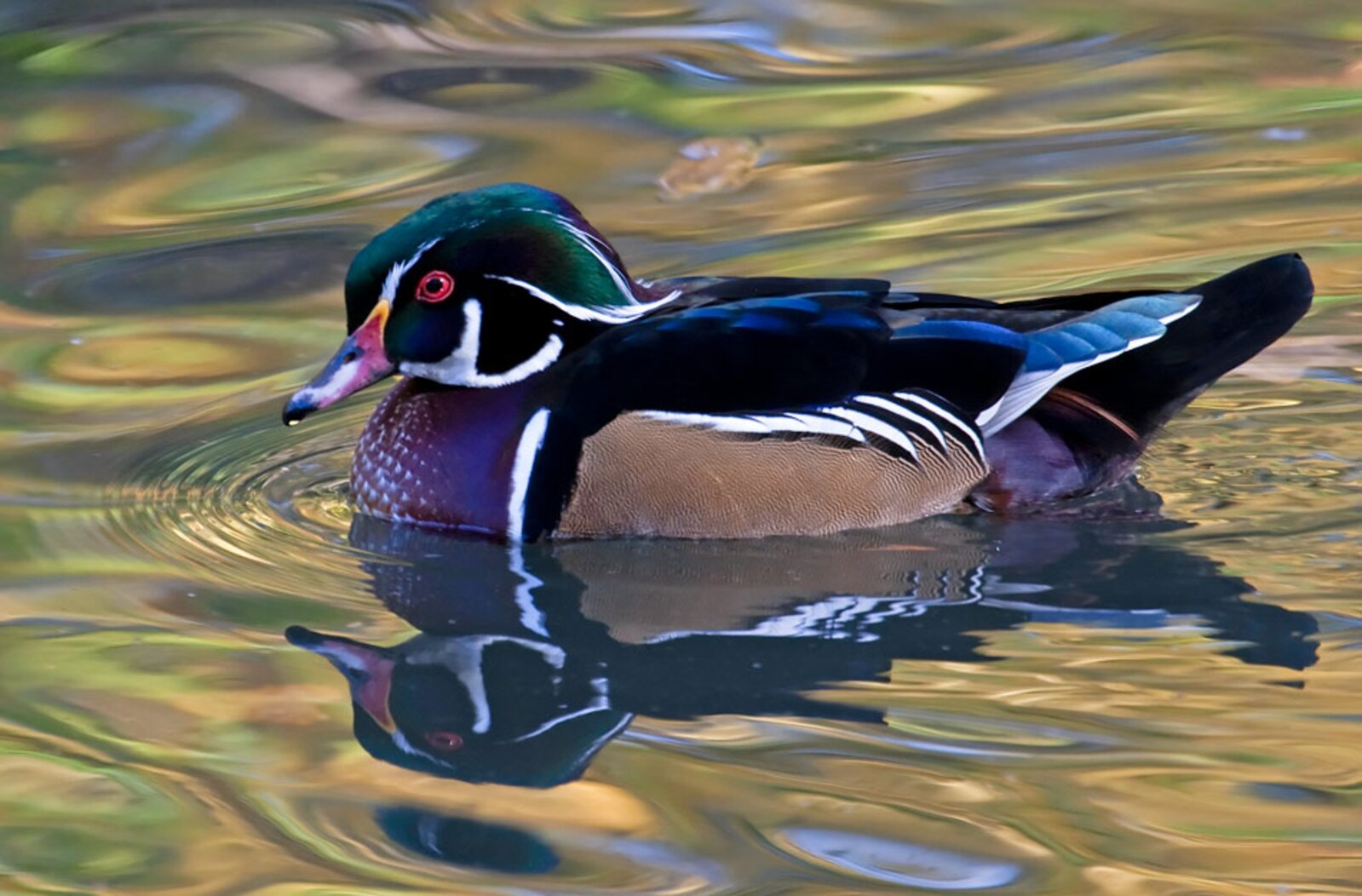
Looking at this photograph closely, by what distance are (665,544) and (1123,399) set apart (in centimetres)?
Result: 128

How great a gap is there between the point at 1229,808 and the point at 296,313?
14.1 feet

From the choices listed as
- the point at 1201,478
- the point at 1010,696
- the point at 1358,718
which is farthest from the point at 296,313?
the point at 1358,718

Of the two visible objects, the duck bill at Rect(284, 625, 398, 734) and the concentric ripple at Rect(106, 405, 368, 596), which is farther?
the concentric ripple at Rect(106, 405, 368, 596)

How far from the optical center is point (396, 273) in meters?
5.70

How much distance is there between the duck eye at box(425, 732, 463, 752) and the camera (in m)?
4.56

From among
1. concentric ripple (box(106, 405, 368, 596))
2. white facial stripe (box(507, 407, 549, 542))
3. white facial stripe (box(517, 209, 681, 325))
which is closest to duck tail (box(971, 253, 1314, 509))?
white facial stripe (box(517, 209, 681, 325))

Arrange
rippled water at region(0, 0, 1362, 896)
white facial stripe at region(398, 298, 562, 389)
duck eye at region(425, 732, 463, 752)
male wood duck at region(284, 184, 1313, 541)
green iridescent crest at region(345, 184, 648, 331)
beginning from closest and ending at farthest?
rippled water at region(0, 0, 1362, 896), duck eye at region(425, 732, 463, 752), male wood duck at region(284, 184, 1313, 541), green iridescent crest at region(345, 184, 648, 331), white facial stripe at region(398, 298, 562, 389)

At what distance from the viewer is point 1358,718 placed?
Answer: 4445mm

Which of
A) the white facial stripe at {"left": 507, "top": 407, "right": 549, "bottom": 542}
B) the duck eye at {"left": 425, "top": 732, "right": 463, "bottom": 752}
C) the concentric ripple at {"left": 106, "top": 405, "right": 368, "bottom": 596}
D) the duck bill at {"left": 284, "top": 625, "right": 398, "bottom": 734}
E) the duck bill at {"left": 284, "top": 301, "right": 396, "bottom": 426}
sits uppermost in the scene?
the duck bill at {"left": 284, "top": 301, "right": 396, "bottom": 426}

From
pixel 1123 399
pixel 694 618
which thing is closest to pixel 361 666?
pixel 694 618

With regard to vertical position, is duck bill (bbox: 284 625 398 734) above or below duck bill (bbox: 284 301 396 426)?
below

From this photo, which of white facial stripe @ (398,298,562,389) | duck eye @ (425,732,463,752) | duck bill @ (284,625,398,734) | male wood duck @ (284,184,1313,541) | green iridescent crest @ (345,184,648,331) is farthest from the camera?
white facial stripe @ (398,298,562,389)

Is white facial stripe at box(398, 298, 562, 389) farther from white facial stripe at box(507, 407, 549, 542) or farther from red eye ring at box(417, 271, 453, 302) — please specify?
white facial stripe at box(507, 407, 549, 542)

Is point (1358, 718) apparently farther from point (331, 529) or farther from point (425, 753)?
point (331, 529)
